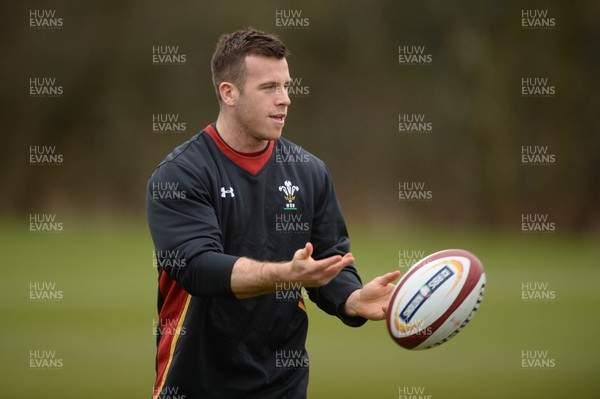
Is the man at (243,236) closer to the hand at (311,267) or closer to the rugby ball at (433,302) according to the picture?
the rugby ball at (433,302)

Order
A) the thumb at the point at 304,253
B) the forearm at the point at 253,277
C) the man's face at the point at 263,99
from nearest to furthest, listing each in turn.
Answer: the thumb at the point at 304,253, the forearm at the point at 253,277, the man's face at the point at 263,99

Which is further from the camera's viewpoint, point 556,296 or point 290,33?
point 290,33

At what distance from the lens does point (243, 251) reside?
419 centimetres

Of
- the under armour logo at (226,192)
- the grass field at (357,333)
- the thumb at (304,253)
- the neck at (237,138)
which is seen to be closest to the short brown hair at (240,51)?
the neck at (237,138)

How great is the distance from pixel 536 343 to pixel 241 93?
6.29 m

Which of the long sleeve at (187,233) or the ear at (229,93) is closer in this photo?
the long sleeve at (187,233)

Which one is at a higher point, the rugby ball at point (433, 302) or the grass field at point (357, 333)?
the rugby ball at point (433, 302)

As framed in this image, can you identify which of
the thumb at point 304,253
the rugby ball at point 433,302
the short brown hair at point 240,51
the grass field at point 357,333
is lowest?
the grass field at point 357,333

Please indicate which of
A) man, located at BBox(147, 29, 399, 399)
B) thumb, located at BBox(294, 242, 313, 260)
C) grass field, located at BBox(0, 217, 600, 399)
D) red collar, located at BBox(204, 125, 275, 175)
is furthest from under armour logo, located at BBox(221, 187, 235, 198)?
grass field, located at BBox(0, 217, 600, 399)

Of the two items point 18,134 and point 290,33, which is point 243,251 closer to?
point 290,33

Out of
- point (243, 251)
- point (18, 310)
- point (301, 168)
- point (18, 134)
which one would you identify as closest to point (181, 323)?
point (243, 251)

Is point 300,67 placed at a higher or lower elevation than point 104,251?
higher

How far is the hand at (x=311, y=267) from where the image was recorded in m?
3.44

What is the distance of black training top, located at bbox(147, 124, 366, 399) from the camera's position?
402 cm
